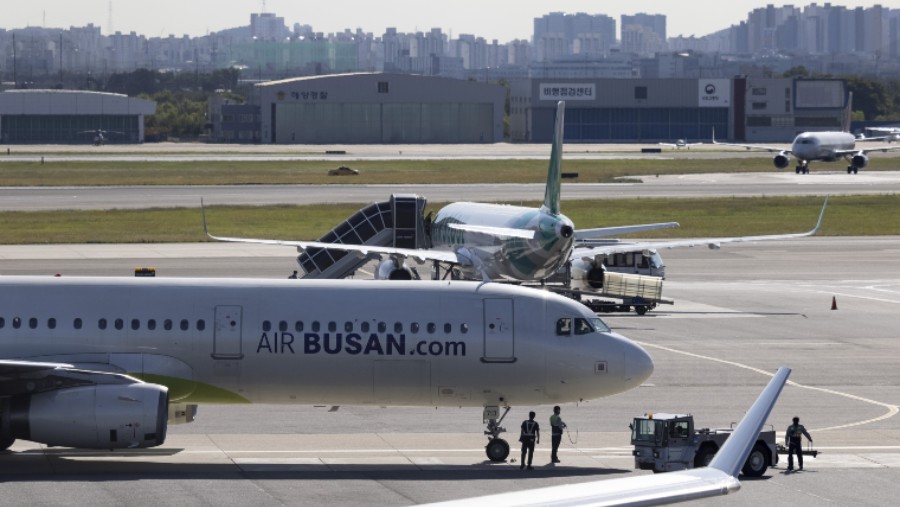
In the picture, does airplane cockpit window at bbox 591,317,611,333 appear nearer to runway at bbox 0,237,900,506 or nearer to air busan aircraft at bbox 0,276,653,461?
air busan aircraft at bbox 0,276,653,461

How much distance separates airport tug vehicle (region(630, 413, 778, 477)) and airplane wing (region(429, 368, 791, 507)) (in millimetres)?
19149

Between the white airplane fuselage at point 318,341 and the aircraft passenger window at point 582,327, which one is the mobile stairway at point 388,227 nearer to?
the white airplane fuselage at point 318,341

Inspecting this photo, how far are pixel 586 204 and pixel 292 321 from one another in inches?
3018

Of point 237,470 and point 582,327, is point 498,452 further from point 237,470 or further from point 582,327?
point 237,470

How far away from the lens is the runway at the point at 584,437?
30328mm

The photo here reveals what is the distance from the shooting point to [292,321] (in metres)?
33.5

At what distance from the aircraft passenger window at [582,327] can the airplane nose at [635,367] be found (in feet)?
3.23

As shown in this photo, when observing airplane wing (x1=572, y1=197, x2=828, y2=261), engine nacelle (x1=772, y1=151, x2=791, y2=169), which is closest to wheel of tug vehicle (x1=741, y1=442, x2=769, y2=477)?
airplane wing (x1=572, y1=197, x2=828, y2=261)

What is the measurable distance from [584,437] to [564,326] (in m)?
4.22

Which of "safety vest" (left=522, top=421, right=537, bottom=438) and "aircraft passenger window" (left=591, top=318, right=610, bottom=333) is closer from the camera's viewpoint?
"safety vest" (left=522, top=421, right=537, bottom=438)

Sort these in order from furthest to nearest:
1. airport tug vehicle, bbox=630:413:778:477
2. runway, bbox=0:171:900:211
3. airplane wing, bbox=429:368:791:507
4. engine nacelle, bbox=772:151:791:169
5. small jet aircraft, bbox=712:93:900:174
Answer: engine nacelle, bbox=772:151:791:169 → small jet aircraft, bbox=712:93:900:174 → runway, bbox=0:171:900:211 → airport tug vehicle, bbox=630:413:778:477 → airplane wing, bbox=429:368:791:507

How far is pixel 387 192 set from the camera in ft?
401

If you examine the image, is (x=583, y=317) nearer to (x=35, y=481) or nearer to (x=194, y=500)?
(x=194, y=500)

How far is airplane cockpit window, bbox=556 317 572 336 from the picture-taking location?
3419 cm
